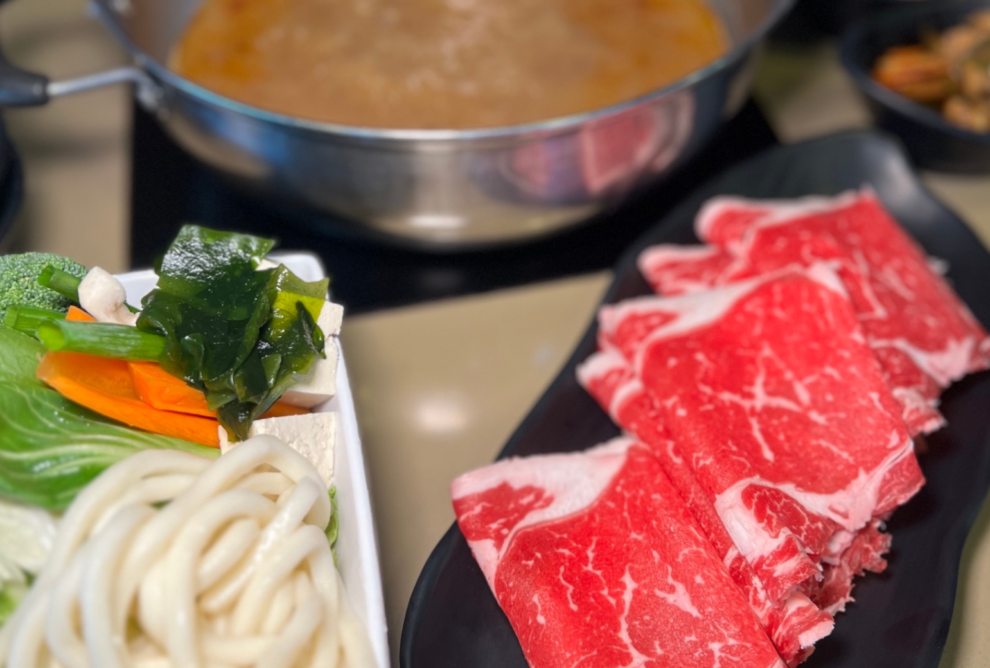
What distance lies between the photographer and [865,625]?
1.27 m

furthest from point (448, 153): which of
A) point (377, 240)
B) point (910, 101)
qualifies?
point (910, 101)

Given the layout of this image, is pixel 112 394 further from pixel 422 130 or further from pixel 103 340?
pixel 422 130

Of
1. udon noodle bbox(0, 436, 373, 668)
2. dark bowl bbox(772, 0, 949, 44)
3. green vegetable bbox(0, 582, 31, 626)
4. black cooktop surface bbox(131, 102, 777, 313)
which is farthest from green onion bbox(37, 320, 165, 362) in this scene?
dark bowl bbox(772, 0, 949, 44)

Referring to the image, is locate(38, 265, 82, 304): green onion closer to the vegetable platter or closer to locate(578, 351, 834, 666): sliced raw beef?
the vegetable platter

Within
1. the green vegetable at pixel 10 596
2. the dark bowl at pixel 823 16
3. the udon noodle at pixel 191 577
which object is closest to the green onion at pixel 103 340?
the udon noodle at pixel 191 577

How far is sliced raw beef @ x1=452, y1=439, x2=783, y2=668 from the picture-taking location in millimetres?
1173

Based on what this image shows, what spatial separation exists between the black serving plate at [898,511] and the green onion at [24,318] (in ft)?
2.08

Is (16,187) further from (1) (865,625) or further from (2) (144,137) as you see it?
(1) (865,625)

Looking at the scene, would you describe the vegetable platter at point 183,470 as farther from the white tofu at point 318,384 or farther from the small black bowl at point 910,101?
the small black bowl at point 910,101

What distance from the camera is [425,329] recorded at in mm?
1796

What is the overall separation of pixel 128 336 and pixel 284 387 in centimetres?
20

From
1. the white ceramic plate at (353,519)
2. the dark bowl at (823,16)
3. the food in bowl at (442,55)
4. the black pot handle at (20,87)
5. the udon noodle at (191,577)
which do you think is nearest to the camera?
the udon noodle at (191,577)

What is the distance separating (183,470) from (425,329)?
82cm

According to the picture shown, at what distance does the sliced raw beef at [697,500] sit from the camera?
116cm
